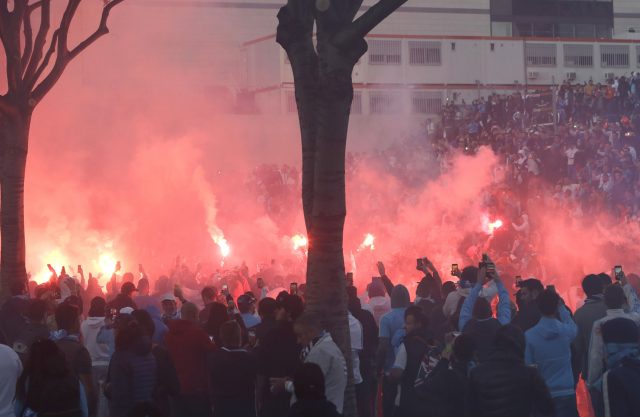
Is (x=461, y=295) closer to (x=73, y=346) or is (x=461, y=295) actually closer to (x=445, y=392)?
(x=445, y=392)

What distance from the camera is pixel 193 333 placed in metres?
9.98

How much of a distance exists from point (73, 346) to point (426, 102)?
115 feet

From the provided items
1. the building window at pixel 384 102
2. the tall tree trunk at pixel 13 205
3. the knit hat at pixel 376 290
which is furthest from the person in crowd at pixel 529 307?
the building window at pixel 384 102

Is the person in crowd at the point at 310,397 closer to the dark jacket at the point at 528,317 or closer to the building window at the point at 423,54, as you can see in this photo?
the dark jacket at the point at 528,317

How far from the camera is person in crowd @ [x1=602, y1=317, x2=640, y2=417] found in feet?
25.0

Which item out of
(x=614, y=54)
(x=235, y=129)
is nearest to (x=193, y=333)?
(x=235, y=129)

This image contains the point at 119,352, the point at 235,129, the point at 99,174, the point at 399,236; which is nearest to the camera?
the point at 119,352

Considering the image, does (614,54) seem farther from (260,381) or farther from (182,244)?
(260,381)

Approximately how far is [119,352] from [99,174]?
25066mm

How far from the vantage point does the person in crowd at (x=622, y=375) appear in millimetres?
7617

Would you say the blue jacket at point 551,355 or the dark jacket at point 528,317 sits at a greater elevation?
the dark jacket at point 528,317

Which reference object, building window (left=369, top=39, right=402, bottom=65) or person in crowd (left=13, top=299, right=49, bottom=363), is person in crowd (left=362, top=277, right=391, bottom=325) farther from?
building window (left=369, top=39, right=402, bottom=65)

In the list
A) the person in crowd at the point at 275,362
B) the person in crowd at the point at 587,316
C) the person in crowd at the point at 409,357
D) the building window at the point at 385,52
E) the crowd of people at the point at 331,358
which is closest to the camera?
the crowd of people at the point at 331,358

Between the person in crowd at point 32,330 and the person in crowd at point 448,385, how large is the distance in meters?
3.69
